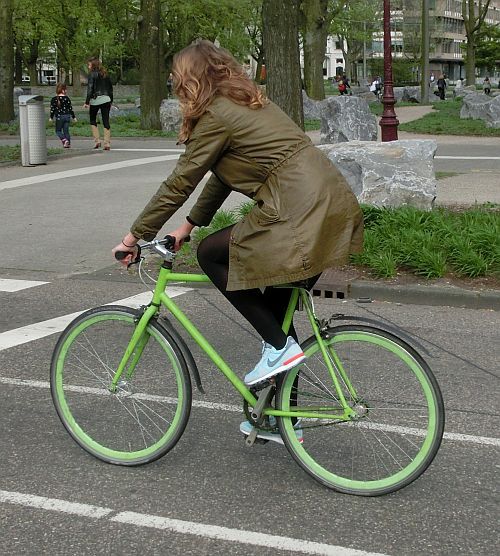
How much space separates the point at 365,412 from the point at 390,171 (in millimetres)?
7781

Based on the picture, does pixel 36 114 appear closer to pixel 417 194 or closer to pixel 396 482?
pixel 417 194

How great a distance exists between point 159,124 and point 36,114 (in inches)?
388

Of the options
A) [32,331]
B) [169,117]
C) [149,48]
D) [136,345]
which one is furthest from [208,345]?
[169,117]

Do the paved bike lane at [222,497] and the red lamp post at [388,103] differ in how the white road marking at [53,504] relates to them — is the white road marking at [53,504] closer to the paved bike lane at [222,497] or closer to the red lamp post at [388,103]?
the paved bike lane at [222,497]

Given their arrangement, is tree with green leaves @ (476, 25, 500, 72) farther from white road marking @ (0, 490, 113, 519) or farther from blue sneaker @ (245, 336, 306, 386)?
white road marking @ (0, 490, 113, 519)

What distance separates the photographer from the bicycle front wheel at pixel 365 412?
13.1 feet

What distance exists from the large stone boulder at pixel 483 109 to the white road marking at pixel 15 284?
74.3 feet

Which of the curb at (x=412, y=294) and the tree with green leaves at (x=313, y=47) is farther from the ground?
the tree with green leaves at (x=313, y=47)

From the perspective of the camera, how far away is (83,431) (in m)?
4.66

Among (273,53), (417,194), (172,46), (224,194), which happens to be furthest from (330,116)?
(172,46)

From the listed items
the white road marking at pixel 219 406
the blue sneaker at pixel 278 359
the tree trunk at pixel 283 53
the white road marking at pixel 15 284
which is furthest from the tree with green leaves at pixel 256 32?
the blue sneaker at pixel 278 359

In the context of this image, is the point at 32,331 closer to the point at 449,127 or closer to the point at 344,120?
the point at 344,120

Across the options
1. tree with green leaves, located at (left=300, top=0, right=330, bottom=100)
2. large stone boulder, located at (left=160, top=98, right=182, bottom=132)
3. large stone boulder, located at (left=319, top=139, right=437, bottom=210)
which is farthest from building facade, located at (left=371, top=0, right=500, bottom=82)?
large stone boulder, located at (left=319, top=139, right=437, bottom=210)

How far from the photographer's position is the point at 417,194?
1136cm
